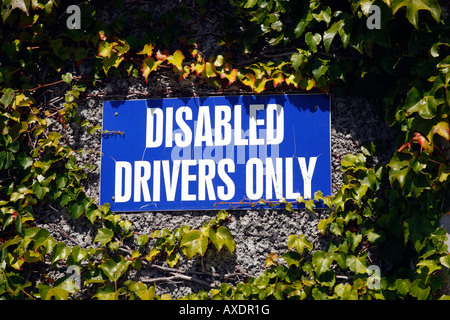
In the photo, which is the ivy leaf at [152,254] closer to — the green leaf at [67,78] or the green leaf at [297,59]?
the green leaf at [67,78]

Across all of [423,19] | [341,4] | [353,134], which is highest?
[341,4]

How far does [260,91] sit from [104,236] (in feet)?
3.41

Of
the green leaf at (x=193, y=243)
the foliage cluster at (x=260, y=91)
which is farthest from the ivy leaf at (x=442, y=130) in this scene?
the green leaf at (x=193, y=243)

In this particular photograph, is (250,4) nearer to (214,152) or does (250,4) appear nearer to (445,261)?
(214,152)

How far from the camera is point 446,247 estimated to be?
2.34 metres

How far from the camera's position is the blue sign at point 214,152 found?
2.69 metres

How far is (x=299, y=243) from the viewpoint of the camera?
259cm

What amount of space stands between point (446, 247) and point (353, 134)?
0.68 metres

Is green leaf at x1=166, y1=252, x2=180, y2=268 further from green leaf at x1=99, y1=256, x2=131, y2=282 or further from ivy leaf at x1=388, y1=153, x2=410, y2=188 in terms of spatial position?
ivy leaf at x1=388, y1=153, x2=410, y2=188

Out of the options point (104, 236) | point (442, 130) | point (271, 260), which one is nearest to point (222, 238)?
point (271, 260)

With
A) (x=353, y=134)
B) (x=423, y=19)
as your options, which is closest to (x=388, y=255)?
(x=353, y=134)

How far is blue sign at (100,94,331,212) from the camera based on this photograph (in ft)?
8.83
